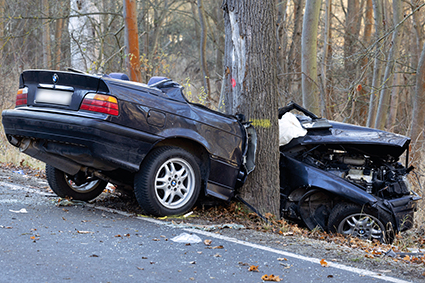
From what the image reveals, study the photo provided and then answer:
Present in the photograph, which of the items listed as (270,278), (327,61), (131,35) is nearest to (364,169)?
(270,278)

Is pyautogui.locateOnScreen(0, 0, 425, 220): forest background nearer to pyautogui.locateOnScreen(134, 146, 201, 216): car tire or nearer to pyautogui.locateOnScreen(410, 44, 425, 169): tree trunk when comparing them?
pyautogui.locateOnScreen(410, 44, 425, 169): tree trunk

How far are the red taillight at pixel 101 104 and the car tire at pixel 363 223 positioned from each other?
342cm

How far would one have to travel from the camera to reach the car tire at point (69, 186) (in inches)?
247

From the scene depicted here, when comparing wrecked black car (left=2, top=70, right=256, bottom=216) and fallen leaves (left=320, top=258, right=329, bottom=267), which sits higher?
wrecked black car (left=2, top=70, right=256, bottom=216)

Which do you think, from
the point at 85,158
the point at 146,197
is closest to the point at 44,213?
the point at 85,158

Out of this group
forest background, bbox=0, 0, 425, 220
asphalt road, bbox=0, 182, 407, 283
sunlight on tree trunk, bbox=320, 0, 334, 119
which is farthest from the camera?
sunlight on tree trunk, bbox=320, 0, 334, 119

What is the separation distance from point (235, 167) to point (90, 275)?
121 inches

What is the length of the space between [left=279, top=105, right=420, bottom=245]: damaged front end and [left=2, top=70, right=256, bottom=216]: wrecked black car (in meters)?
1.11

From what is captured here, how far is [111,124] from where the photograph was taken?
16.7 feet

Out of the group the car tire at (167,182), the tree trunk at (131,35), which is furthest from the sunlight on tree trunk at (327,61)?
the car tire at (167,182)

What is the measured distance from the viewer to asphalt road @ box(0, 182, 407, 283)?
3.52 meters

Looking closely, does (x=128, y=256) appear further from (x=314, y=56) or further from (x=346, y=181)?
(x=314, y=56)

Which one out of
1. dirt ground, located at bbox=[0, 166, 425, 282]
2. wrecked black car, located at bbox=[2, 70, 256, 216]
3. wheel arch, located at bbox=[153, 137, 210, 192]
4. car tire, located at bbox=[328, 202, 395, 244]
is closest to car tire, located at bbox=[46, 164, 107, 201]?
dirt ground, located at bbox=[0, 166, 425, 282]

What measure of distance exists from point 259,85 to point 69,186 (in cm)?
297
